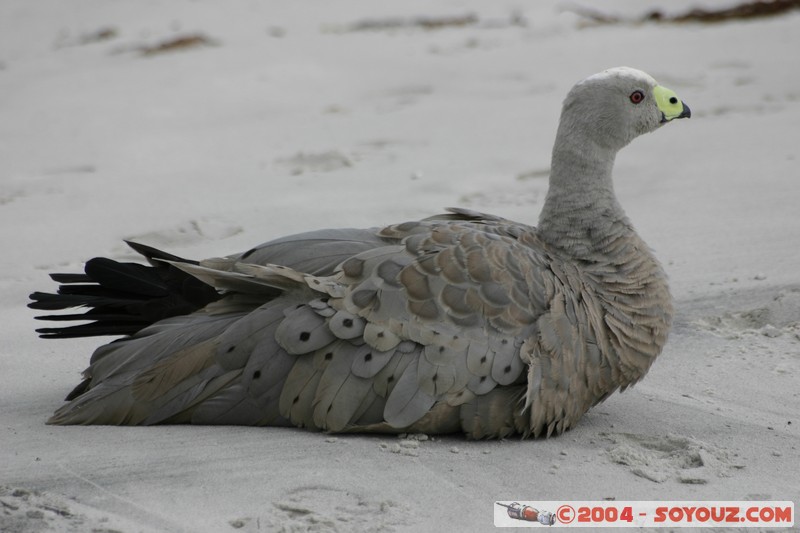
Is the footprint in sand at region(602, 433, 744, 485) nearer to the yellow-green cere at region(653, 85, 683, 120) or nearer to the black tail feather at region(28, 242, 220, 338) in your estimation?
the yellow-green cere at region(653, 85, 683, 120)

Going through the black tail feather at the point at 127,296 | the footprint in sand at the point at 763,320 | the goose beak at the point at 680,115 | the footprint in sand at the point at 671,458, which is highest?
the goose beak at the point at 680,115

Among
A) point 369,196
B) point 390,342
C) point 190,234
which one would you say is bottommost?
point 390,342

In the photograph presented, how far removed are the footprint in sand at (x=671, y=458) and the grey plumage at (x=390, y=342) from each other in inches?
9.6

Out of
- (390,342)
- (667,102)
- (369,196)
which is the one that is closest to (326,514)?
(390,342)

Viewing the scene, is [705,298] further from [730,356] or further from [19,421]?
[19,421]

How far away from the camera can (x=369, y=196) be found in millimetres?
7324

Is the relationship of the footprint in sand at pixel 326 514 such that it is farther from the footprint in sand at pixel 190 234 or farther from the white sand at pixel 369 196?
the footprint in sand at pixel 190 234

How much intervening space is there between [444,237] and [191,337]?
1.04 m

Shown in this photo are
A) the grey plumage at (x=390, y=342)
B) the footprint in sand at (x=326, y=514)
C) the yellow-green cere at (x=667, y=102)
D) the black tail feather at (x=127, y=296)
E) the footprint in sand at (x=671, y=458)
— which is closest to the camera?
the footprint in sand at (x=326, y=514)

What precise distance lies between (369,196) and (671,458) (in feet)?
11.9

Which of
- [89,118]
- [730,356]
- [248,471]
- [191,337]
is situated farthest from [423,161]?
[248,471]

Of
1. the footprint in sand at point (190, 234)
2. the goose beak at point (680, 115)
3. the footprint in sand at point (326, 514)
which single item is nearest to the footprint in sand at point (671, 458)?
the footprint in sand at point (326, 514)

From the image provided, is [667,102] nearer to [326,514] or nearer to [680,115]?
[680,115]

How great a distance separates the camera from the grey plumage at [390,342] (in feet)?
13.5
